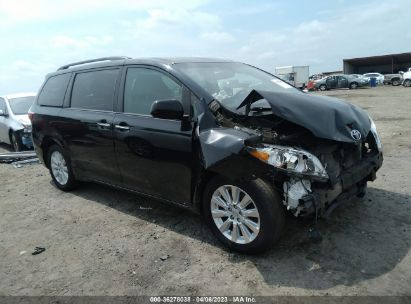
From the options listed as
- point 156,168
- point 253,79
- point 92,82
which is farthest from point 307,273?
point 92,82

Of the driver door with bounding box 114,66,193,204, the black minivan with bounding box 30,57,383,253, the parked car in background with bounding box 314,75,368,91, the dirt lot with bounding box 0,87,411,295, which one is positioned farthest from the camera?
the parked car in background with bounding box 314,75,368,91

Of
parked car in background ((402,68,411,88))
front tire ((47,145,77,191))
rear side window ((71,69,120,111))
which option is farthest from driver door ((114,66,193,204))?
parked car in background ((402,68,411,88))

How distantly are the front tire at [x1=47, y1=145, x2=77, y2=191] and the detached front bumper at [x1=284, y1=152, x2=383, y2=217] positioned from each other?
363cm

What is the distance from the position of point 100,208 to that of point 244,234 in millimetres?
2408

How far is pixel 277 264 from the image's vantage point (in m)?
3.26

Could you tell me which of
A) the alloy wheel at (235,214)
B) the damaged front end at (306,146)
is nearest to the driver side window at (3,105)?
the damaged front end at (306,146)

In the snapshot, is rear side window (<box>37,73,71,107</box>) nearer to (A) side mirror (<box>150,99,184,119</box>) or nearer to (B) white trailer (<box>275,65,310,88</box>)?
(A) side mirror (<box>150,99,184,119</box>)

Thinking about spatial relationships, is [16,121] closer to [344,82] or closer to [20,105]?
[20,105]

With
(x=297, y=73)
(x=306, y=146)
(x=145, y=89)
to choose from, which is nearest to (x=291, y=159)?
(x=306, y=146)

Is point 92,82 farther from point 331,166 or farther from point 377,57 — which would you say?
point 377,57

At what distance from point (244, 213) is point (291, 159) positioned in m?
0.67

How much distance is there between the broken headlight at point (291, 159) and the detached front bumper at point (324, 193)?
105 mm

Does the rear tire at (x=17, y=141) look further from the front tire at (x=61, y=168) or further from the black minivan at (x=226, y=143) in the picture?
the black minivan at (x=226, y=143)

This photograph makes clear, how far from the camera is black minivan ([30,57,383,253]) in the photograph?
3.15 meters
